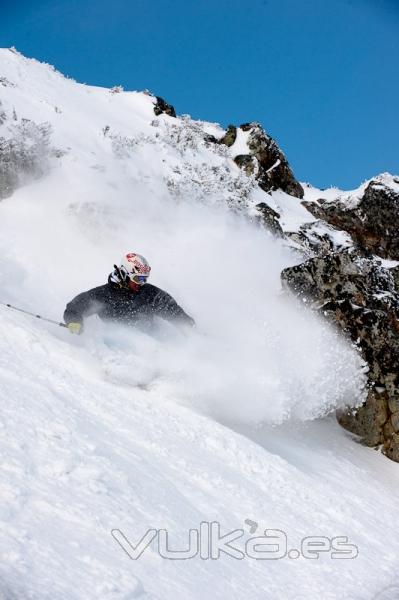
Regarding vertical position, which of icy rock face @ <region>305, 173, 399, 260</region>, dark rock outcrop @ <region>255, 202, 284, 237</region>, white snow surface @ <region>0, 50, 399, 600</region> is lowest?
white snow surface @ <region>0, 50, 399, 600</region>

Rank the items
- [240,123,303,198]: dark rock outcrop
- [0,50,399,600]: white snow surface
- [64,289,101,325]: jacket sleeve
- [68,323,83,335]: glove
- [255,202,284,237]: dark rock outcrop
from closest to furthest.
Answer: [0,50,399,600]: white snow surface < [68,323,83,335]: glove < [64,289,101,325]: jacket sleeve < [255,202,284,237]: dark rock outcrop < [240,123,303,198]: dark rock outcrop

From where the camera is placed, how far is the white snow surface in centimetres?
384

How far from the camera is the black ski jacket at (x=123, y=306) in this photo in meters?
8.94

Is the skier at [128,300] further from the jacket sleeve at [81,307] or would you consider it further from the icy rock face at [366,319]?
the icy rock face at [366,319]

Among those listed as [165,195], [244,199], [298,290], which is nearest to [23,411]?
[298,290]

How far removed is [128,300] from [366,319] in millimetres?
6649

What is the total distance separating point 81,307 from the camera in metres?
8.94

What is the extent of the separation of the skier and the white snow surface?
32cm

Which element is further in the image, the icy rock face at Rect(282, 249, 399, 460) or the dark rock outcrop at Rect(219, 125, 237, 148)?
the dark rock outcrop at Rect(219, 125, 237, 148)

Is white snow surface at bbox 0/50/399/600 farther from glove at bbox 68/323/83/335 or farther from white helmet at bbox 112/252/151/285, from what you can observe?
white helmet at bbox 112/252/151/285

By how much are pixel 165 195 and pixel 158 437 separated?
12.5 meters

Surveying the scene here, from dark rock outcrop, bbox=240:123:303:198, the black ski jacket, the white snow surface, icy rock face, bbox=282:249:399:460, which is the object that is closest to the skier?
the black ski jacket

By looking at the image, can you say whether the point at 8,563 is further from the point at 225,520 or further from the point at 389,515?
the point at 389,515

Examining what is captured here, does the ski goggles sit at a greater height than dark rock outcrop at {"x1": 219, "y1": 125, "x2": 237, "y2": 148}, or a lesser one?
lesser
